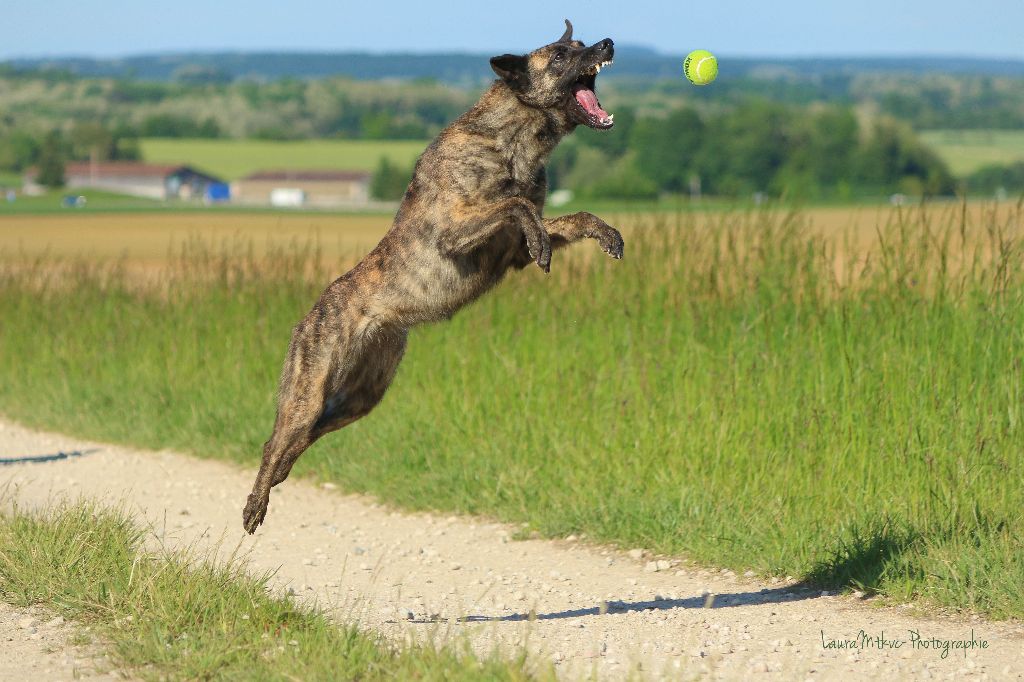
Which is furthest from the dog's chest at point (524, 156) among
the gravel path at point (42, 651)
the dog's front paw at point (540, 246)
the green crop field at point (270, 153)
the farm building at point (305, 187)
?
the green crop field at point (270, 153)

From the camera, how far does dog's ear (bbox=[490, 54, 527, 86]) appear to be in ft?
21.1

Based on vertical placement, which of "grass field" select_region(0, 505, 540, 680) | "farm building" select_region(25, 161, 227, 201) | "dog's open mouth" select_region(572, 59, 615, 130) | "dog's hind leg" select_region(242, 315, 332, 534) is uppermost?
"dog's open mouth" select_region(572, 59, 615, 130)

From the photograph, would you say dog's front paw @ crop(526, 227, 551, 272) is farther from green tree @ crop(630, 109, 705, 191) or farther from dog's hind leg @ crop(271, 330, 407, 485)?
green tree @ crop(630, 109, 705, 191)

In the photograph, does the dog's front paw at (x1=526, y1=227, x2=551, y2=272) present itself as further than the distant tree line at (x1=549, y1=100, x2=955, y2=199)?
No

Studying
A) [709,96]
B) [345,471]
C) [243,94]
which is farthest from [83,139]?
[345,471]

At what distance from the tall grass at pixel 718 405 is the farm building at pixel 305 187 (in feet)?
355

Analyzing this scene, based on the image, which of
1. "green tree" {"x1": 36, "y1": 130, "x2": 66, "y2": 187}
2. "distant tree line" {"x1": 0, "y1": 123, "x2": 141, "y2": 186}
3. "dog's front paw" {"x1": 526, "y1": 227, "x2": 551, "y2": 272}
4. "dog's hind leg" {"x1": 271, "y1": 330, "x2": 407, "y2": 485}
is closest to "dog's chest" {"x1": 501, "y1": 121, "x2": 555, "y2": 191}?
"dog's front paw" {"x1": 526, "y1": 227, "x2": 551, "y2": 272}

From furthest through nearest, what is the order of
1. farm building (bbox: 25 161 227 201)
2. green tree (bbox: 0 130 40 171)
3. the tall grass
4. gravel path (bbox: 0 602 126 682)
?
green tree (bbox: 0 130 40 171), farm building (bbox: 25 161 227 201), the tall grass, gravel path (bbox: 0 602 126 682)

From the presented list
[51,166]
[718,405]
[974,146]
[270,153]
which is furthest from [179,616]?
[270,153]

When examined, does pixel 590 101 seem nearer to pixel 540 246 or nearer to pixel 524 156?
pixel 524 156

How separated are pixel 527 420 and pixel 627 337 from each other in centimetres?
100

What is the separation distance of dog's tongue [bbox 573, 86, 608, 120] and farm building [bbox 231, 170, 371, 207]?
11346 cm

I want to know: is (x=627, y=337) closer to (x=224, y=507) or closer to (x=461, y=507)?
(x=461, y=507)

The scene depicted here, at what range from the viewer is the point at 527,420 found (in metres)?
9.90
